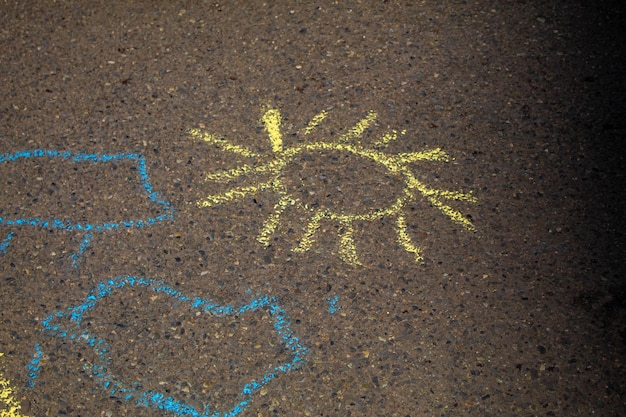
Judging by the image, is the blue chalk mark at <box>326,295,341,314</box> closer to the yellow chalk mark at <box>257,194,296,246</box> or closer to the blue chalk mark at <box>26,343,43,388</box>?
the yellow chalk mark at <box>257,194,296,246</box>

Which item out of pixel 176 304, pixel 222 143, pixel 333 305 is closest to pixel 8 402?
pixel 176 304

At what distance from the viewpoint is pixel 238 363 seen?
2.51 meters

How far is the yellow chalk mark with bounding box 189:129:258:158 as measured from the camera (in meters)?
A: 3.11

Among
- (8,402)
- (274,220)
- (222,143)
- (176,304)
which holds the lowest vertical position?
(8,402)

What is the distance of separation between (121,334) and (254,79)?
50.8 inches

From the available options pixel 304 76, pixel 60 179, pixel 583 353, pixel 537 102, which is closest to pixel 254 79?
pixel 304 76

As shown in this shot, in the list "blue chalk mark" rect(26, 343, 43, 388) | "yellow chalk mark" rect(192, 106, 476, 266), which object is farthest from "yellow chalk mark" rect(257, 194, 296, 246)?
"blue chalk mark" rect(26, 343, 43, 388)

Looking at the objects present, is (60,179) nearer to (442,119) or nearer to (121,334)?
(121,334)

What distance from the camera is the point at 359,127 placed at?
320 centimetres

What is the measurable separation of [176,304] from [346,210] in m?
0.69

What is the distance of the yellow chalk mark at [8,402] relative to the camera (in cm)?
240

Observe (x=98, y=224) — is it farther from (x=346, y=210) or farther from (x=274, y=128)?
(x=346, y=210)

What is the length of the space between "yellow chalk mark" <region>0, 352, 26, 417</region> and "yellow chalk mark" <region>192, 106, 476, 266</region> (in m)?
0.89

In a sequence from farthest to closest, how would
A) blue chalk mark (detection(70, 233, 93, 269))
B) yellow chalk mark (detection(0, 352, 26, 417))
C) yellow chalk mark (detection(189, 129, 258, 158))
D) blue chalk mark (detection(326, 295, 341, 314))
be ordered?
Answer: yellow chalk mark (detection(189, 129, 258, 158)), blue chalk mark (detection(70, 233, 93, 269)), blue chalk mark (detection(326, 295, 341, 314)), yellow chalk mark (detection(0, 352, 26, 417))
